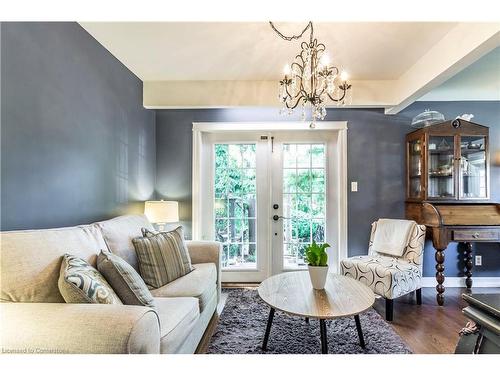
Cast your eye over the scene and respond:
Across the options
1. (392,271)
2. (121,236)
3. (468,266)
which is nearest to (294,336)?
(392,271)

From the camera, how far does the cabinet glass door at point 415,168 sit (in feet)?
9.82

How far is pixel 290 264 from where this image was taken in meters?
3.35

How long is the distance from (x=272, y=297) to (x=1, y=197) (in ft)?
5.25

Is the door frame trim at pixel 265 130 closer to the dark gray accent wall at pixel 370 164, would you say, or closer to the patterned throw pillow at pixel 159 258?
the dark gray accent wall at pixel 370 164

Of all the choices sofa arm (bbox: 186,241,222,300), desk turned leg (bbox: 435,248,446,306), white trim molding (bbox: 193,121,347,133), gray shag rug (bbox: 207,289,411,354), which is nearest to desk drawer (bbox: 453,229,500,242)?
desk turned leg (bbox: 435,248,446,306)

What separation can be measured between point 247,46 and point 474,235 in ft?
9.69

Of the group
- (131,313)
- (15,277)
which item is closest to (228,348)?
(131,313)

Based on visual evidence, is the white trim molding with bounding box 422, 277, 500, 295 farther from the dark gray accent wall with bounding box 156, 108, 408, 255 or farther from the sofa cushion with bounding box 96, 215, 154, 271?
the sofa cushion with bounding box 96, 215, 154, 271

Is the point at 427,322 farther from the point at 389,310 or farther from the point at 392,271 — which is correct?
the point at 392,271

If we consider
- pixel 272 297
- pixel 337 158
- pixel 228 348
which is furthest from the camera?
pixel 337 158

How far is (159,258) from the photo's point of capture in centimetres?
190
